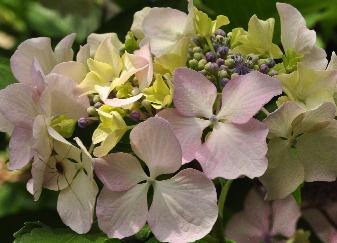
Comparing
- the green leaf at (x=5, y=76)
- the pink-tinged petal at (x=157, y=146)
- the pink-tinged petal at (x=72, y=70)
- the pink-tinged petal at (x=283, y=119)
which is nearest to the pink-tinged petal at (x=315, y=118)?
the pink-tinged petal at (x=283, y=119)

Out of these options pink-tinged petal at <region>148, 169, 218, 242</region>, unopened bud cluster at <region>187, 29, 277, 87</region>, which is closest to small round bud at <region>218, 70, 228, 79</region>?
unopened bud cluster at <region>187, 29, 277, 87</region>

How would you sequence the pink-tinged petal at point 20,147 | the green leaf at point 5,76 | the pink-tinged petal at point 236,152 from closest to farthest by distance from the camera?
the pink-tinged petal at point 236,152 < the pink-tinged petal at point 20,147 < the green leaf at point 5,76

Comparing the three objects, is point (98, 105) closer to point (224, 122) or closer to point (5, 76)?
point (224, 122)

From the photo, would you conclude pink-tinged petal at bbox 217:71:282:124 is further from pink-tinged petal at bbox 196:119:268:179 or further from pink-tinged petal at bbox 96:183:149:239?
pink-tinged petal at bbox 96:183:149:239

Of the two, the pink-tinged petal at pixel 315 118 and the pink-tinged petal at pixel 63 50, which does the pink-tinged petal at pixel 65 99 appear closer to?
the pink-tinged petal at pixel 63 50

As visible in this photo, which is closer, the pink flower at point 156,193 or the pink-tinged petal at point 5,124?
the pink flower at point 156,193

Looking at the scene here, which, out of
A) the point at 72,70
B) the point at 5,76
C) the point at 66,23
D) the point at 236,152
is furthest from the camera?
the point at 66,23

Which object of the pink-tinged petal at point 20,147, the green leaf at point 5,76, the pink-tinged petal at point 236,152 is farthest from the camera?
the green leaf at point 5,76

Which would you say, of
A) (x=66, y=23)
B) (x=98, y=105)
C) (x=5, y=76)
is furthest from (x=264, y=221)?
(x=66, y=23)
